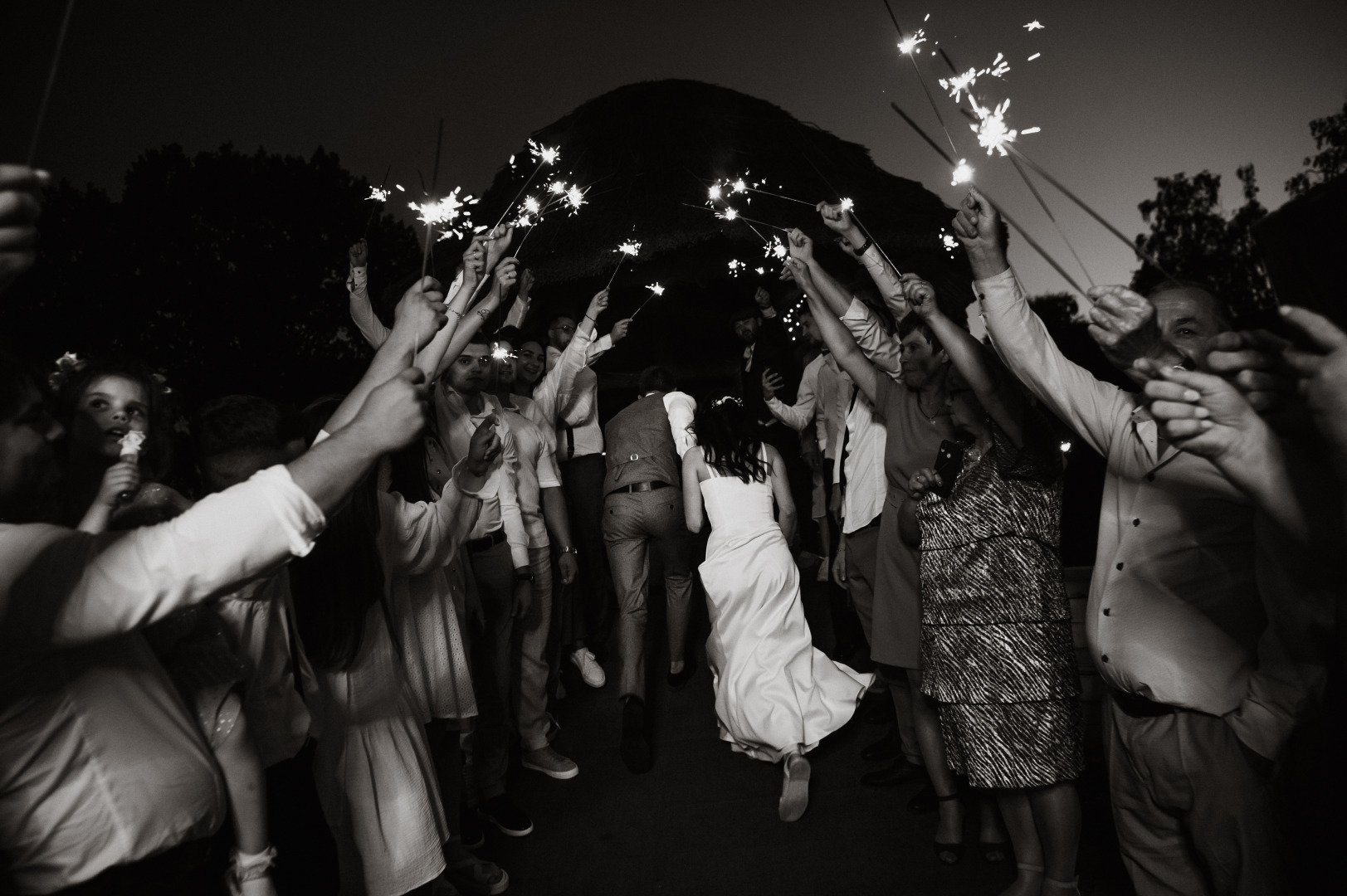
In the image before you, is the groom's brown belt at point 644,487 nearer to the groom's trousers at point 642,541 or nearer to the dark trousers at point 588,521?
the groom's trousers at point 642,541

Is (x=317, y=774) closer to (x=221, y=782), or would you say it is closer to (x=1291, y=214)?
(x=221, y=782)

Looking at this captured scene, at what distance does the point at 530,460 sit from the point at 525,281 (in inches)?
41.1

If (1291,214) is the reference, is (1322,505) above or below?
below

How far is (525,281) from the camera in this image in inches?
178

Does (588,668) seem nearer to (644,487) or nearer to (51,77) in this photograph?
(644,487)

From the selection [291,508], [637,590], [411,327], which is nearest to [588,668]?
[637,590]

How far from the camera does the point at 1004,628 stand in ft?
9.18

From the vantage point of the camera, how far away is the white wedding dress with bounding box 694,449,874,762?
424 centimetres

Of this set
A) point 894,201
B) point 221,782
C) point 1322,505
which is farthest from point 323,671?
point 894,201

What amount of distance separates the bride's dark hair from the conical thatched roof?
414cm

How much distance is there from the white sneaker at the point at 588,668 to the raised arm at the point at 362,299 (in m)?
2.65

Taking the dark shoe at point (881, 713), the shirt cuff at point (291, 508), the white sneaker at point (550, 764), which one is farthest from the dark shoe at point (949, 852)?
the shirt cuff at point (291, 508)

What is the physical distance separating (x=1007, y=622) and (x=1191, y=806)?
783mm

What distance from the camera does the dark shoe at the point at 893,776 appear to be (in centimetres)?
400
